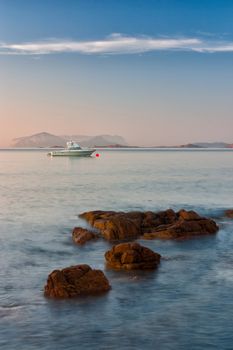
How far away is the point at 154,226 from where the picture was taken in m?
39.8

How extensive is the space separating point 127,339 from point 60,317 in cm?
326

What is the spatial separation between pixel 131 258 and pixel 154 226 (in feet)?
39.3

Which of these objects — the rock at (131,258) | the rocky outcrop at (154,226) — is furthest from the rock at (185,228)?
the rock at (131,258)

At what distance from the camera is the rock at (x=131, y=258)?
27952 mm

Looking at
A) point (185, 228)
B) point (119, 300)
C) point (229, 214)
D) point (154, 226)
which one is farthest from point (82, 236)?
point (229, 214)

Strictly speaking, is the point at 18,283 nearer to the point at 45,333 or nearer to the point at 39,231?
the point at 45,333

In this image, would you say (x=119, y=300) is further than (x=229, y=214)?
No

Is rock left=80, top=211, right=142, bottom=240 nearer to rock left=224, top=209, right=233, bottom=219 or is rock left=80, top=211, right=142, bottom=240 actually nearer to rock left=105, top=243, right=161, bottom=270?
rock left=105, top=243, right=161, bottom=270

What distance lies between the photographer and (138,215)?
41.6 metres

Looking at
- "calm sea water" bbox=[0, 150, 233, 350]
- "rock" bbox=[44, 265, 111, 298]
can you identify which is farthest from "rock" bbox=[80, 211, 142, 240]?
"rock" bbox=[44, 265, 111, 298]

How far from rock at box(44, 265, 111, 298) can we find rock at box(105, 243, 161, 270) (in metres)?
3.71

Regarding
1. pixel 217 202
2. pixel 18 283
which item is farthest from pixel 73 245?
pixel 217 202

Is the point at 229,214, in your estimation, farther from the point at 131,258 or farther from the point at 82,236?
the point at 131,258

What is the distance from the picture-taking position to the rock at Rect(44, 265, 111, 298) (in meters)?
23.4
